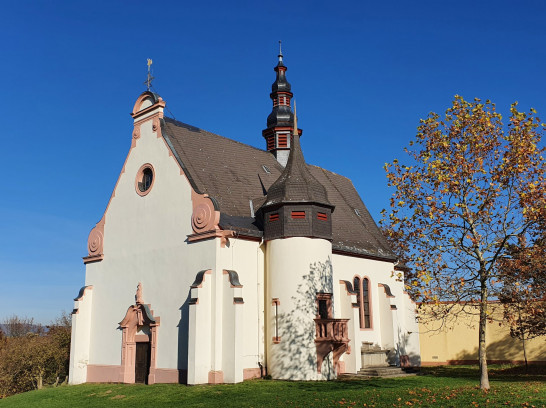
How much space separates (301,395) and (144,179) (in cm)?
1409

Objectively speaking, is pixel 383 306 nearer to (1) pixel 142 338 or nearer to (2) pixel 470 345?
(2) pixel 470 345

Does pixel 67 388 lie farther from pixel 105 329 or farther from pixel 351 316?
pixel 351 316

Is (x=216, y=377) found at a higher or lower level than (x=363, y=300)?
lower

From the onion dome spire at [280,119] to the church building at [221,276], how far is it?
321cm

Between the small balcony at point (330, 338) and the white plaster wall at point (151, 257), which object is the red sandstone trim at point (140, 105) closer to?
the white plaster wall at point (151, 257)

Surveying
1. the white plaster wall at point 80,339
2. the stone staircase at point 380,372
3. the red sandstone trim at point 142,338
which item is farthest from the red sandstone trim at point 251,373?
the white plaster wall at point 80,339

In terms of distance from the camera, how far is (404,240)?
17.5 metres

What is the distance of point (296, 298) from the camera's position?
22516 millimetres

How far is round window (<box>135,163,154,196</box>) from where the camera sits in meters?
26.2

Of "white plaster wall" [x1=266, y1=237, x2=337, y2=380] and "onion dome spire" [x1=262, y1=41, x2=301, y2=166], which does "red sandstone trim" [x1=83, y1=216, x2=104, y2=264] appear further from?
"onion dome spire" [x1=262, y1=41, x2=301, y2=166]

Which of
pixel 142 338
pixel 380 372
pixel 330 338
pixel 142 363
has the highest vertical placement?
pixel 142 338

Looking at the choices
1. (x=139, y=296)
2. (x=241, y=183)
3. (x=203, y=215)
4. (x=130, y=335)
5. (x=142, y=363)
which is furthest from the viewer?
(x=241, y=183)

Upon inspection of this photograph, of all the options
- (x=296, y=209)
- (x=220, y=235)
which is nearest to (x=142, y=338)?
(x=220, y=235)

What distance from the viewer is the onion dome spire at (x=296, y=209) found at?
2330 centimetres
